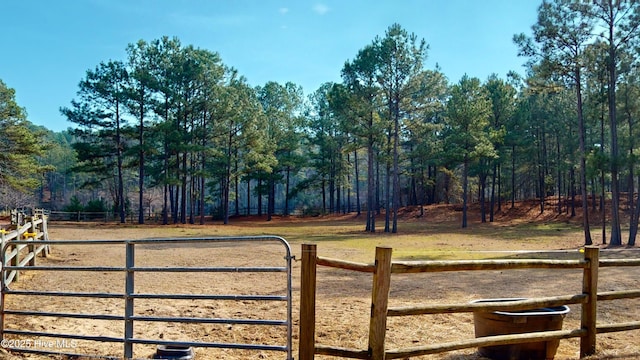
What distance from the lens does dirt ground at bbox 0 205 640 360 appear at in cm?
550

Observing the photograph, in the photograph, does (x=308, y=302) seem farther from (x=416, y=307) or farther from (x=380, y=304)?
(x=416, y=307)

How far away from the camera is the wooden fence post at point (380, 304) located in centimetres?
396

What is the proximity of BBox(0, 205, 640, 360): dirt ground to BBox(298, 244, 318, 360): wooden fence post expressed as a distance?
1.20 m

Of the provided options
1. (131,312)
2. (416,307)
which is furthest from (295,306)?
(416,307)

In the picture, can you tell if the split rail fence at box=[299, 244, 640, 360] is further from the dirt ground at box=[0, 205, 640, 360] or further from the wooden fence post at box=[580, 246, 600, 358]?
the dirt ground at box=[0, 205, 640, 360]

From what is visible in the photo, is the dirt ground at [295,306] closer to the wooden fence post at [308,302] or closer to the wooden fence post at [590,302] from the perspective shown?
the wooden fence post at [590,302]

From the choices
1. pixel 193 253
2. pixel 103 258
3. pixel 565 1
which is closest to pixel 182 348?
pixel 103 258

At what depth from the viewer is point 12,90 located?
31953 mm

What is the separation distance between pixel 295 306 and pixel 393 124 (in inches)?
980

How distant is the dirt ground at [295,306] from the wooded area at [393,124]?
513 inches

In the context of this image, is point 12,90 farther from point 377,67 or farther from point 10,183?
point 377,67

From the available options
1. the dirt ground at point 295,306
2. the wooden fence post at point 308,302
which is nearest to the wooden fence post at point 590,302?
the dirt ground at point 295,306

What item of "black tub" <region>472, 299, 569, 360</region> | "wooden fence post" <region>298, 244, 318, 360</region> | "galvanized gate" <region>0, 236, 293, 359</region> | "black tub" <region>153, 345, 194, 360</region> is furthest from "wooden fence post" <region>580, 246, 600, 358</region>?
"black tub" <region>153, 345, 194, 360</region>

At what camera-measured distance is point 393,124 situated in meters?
31.0
